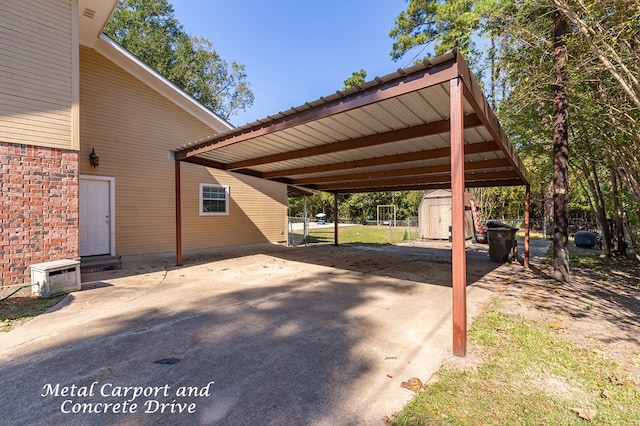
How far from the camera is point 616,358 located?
2.81m

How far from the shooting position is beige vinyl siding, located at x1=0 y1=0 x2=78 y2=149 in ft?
16.6

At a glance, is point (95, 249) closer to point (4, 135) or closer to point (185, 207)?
point (185, 207)

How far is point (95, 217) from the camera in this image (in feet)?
25.2

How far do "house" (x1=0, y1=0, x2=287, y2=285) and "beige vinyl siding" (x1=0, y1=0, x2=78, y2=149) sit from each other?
2cm

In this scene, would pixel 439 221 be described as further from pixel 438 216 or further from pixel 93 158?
pixel 93 158

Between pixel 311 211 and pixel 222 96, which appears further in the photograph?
pixel 311 211

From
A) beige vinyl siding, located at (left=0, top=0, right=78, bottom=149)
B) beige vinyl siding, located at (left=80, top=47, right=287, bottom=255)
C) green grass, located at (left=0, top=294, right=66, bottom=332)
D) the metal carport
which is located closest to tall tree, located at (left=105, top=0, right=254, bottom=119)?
beige vinyl siding, located at (left=80, top=47, right=287, bottom=255)

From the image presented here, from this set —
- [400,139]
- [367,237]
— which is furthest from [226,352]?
[367,237]

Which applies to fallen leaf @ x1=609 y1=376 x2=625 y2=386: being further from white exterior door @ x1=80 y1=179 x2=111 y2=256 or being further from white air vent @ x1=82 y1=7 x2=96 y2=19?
white air vent @ x1=82 y1=7 x2=96 y2=19

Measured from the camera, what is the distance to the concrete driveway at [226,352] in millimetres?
2053

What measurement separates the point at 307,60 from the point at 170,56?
848cm

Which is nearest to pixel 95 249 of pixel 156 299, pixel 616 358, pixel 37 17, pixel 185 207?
pixel 185 207

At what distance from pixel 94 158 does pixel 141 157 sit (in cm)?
114

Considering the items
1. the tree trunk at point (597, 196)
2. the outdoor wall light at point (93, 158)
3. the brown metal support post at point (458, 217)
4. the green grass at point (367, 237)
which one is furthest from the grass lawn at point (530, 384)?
the green grass at point (367, 237)
